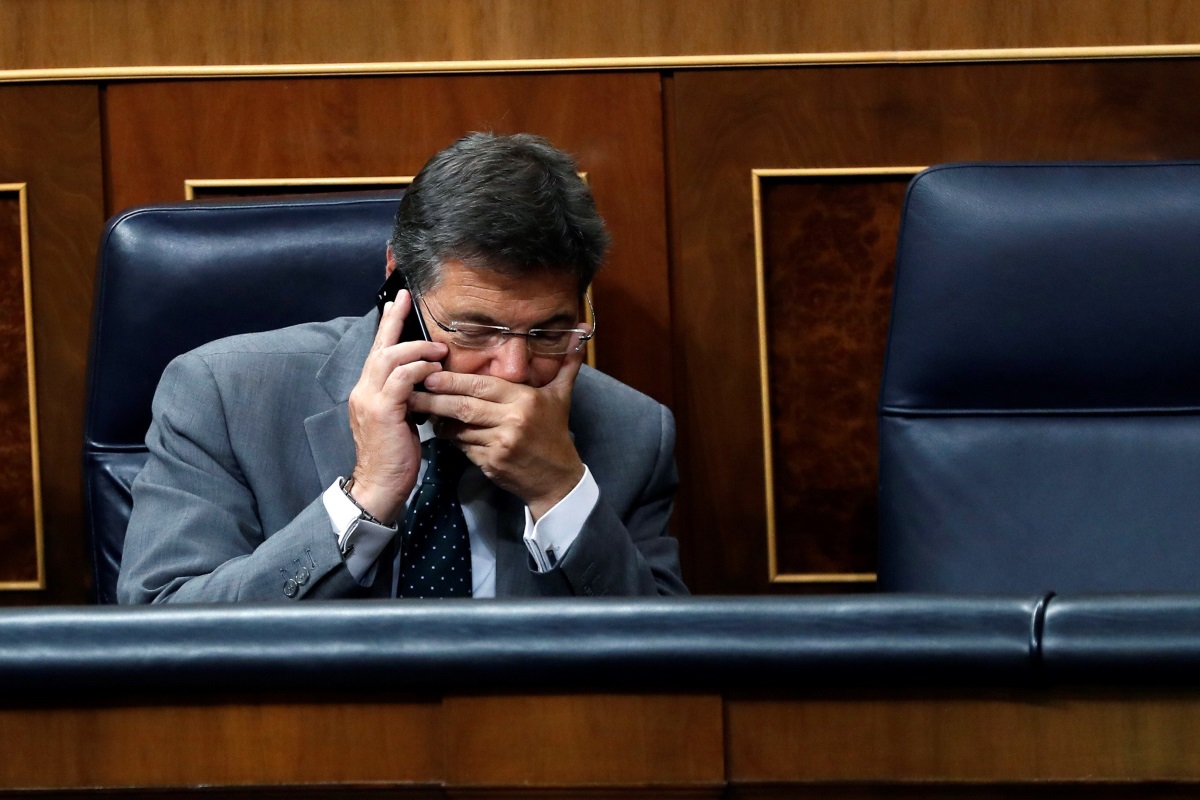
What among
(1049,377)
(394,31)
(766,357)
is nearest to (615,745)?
(1049,377)

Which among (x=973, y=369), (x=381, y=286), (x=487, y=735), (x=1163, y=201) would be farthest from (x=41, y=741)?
(x=1163, y=201)

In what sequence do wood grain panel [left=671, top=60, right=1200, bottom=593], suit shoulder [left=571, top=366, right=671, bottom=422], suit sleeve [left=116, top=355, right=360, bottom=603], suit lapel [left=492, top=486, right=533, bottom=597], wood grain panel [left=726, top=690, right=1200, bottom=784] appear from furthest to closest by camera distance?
wood grain panel [left=671, top=60, right=1200, bottom=593]
suit shoulder [left=571, top=366, right=671, bottom=422]
suit lapel [left=492, top=486, right=533, bottom=597]
suit sleeve [left=116, top=355, right=360, bottom=603]
wood grain panel [left=726, top=690, right=1200, bottom=784]

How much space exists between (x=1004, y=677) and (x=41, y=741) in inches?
18.8

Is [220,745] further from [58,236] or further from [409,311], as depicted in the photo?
[58,236]

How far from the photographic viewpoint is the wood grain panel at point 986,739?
2.14 ft

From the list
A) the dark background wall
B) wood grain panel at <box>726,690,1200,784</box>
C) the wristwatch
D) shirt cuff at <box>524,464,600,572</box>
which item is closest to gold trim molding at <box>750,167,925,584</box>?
the dark background wall

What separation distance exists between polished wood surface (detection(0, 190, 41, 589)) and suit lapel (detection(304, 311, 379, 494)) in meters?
0.62

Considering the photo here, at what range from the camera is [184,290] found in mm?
1447

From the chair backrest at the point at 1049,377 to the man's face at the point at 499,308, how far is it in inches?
14.0

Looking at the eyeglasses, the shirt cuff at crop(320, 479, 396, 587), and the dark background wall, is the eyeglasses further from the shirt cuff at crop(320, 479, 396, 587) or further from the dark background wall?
the dark background wall

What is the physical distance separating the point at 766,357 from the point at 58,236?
955 millimetres

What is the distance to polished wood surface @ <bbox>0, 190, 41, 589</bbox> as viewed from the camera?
1.82m

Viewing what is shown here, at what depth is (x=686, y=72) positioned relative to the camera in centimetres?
180

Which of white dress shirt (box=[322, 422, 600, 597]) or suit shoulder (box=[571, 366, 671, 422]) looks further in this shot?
suit shoulder (box=[571, 366, 671, 422])
